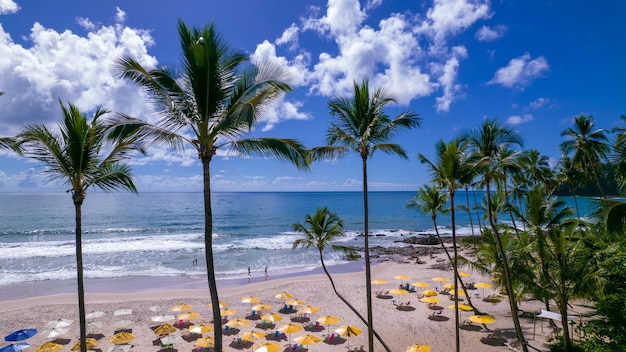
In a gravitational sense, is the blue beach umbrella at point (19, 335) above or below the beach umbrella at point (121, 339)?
above

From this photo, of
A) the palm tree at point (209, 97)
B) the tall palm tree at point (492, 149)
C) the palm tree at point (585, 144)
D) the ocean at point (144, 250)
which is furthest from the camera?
the ocean at point (144, 250)

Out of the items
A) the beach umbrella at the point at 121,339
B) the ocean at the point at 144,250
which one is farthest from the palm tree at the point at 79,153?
the ocean at the point at 144,250

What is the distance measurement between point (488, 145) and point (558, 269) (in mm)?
4746

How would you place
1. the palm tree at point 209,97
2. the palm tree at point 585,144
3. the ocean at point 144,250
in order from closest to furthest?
the palm tree at point 209,97 < the palm tree at point 585,144 < the ocean at point 144,250

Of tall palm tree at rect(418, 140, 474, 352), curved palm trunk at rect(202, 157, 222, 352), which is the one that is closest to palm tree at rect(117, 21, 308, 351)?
curved palm trunk at rect(202, 157, 222, 352)

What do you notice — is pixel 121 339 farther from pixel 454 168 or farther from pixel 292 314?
pixel 454 168

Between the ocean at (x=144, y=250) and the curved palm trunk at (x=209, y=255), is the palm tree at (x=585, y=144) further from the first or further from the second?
the curved palm trunk at (x=209, y=255)

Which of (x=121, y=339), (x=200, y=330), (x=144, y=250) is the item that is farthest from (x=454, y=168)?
(x=144, y=250)

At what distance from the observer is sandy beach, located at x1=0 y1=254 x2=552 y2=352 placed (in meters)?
16.2

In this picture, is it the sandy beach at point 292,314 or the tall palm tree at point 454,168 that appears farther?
the sandy beach at point 292,314

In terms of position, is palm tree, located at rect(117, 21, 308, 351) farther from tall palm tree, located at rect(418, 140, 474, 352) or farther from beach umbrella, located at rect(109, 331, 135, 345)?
beach umbrella, located at rect(109, 331, 135, 345)

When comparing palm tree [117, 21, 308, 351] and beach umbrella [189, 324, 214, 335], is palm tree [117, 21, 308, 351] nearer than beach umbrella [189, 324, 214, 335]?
Yes

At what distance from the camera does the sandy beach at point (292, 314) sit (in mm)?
16250

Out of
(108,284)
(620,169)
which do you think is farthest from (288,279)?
(620,169)
